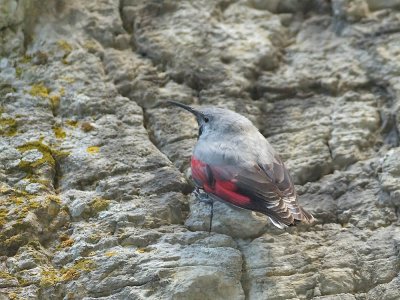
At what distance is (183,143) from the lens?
16.8 feet

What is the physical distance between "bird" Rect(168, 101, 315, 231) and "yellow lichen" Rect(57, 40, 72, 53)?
126 centimetres

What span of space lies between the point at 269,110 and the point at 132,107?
977 millimetres

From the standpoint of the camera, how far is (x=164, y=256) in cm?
418

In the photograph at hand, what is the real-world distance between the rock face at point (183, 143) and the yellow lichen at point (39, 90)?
0.01 m

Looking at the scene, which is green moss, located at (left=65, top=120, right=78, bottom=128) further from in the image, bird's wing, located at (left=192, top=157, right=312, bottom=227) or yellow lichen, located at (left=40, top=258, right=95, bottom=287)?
yellow lichen, located at (left=40, top=258, right=95, bottom=287)

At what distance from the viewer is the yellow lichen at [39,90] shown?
5289 mm

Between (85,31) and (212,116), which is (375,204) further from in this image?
(85,31)

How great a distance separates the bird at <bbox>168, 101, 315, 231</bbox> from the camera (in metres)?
4.32

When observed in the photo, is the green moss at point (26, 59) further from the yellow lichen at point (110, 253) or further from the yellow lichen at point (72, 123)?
the yellow lichen at point (110, 253)

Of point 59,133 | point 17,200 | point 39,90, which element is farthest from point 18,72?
point 17,200

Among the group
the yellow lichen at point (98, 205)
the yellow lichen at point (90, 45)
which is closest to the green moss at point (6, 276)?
the yellow lichen at point (98, 205)

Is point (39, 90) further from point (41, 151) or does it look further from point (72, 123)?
point (41, 151)

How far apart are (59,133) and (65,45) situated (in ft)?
2.93

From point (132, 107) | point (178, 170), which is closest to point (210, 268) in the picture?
point (178, 170)
